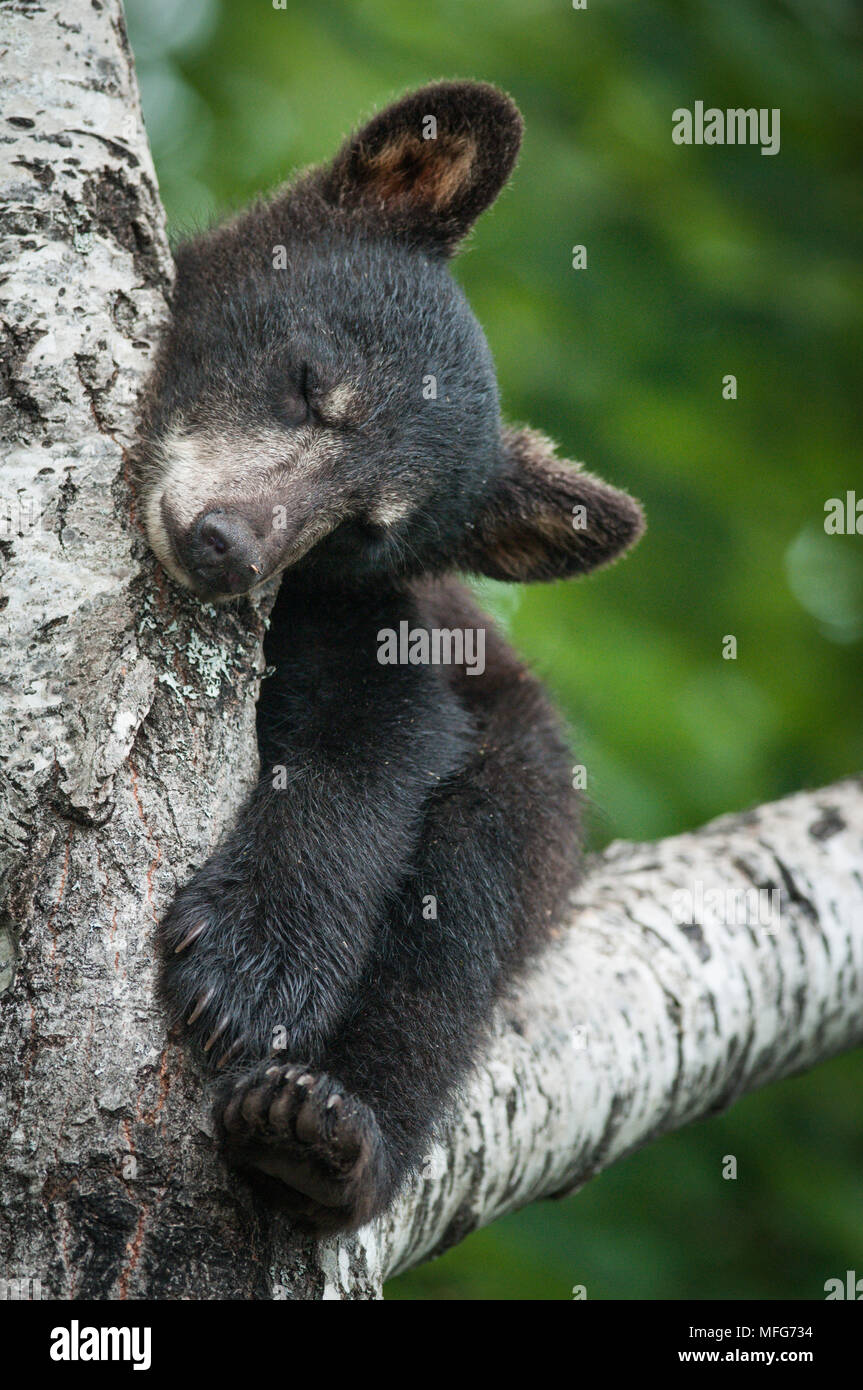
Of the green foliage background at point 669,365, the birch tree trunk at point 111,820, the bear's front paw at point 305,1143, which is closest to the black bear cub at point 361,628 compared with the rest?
the bear's front paw at point 305,1143

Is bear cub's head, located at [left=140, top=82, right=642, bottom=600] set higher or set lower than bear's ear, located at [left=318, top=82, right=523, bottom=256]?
lower

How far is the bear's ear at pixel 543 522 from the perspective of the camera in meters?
3.99

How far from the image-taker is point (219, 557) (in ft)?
9.24

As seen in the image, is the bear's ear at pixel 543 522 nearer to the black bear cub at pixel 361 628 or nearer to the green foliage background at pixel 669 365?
the black bear cub at pixel 361 628

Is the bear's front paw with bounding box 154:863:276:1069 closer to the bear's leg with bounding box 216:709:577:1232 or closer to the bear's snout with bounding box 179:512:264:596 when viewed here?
the bear's leg with bounding box 216:709:577:1232

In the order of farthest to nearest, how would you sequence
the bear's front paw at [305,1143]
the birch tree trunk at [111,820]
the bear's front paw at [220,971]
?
the bear's front paw at [220,971]
the bear's front paw at [305,1143]
the birch tree trunk at [111,820]

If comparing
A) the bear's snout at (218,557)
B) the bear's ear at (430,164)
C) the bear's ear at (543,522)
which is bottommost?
the bear's snout at (218,557)

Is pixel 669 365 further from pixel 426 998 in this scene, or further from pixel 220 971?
pixel 220 971

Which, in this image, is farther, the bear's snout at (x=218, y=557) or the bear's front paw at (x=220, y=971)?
the bear's snout at (x=218, y=557)

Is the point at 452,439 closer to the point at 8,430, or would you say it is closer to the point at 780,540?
the point at 8,430

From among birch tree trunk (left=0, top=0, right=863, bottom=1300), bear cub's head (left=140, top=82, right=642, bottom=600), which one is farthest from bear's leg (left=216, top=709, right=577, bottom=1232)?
bear cub's head (left=140, top=82, right=642, bottom=600)

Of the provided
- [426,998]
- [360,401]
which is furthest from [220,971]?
[360,401]

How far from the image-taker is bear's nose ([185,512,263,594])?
111 inches

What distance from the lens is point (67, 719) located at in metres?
2.64
